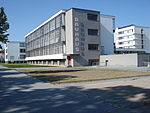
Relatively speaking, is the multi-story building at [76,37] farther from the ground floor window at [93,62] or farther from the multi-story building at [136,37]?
the multi-story building at [136,37]

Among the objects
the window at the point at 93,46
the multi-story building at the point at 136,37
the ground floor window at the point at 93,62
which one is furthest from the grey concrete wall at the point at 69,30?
the multi-story building at the point at 136,37

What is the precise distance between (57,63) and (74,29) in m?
15.8

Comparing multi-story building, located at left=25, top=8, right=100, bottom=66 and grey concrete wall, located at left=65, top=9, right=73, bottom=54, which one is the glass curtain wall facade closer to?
multi-story building, located at left=25, top=8, right=100, bottom=66

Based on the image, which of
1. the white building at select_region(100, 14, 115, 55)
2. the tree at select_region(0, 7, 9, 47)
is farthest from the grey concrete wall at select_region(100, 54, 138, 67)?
the tree at select_region(0, 7, 9, 47)

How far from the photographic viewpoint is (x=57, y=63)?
6197 centimetres

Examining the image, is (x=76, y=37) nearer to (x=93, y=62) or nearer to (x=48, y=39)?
(x=93, y=62)

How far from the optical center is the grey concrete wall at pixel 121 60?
42.5 metres

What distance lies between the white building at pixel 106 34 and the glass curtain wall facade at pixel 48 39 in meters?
13.0

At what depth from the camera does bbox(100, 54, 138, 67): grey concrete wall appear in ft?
139

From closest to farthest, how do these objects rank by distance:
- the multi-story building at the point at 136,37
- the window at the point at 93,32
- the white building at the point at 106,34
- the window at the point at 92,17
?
1. the window at the point at 93,32
2. the window at the point at 92,17
3. the white building at the point at 106,34
4. the multi-story building at the point at 136,37

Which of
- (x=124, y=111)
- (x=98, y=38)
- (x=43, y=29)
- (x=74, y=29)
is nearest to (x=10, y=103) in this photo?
(x=124, y=111)

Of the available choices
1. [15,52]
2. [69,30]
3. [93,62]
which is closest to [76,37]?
[69,30]

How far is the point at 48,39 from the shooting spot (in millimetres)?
68000

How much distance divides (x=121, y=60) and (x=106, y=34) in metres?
15.2
